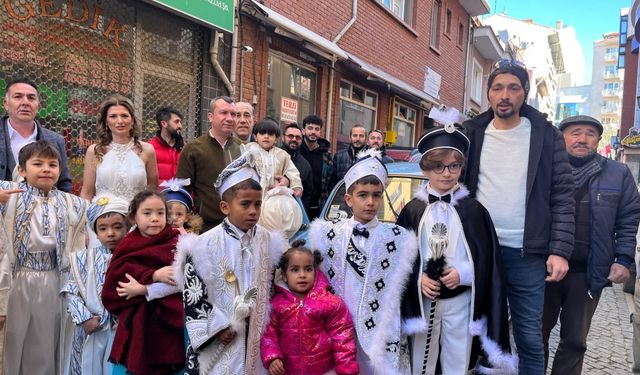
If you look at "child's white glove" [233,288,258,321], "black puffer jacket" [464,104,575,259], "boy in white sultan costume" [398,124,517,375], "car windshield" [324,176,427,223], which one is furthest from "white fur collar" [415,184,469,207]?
"car windshield" [324,176,427,223]

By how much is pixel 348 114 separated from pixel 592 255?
8152 millimetres

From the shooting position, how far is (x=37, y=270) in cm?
287

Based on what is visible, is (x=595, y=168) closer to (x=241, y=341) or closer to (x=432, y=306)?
(x=432, y=306)

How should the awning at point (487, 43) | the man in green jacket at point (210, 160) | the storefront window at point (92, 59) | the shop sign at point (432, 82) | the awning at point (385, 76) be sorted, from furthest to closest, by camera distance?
1. the awning at point (487, 43)
2. the shop sign at point (432, 82)
3. the awning at point (385, 76)
4. the storefront window at point (92, 59)
5. the man in green jacket at point (210, 160)

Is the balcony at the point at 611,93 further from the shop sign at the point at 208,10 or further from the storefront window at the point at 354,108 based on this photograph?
the shop sign at the point at 208,10

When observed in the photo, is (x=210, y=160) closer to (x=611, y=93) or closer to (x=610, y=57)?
(x=610, y=57)

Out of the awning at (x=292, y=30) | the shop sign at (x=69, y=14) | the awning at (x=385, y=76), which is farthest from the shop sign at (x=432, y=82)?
the shop sign at (x=69, y=14)

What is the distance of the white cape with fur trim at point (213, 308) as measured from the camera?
7.42ft

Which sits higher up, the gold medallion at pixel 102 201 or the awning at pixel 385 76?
the awning at pixel 385 76

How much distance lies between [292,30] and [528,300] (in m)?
5.73

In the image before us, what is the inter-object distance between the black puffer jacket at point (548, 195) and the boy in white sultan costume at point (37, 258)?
2.74 meters

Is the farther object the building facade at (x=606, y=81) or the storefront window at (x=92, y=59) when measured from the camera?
the building facade at (x=606, y=81)

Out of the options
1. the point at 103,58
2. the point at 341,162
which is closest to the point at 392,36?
the point at 341,162

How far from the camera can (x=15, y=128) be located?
330 cm
